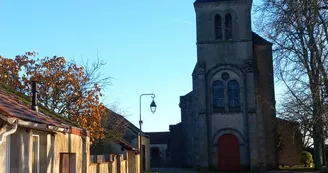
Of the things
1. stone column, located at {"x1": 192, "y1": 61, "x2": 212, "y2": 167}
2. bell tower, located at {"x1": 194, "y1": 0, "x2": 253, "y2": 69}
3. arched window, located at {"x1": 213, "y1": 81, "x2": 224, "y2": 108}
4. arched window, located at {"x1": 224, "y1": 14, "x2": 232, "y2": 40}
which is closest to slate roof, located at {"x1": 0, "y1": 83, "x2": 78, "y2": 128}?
stone column, located at {"x1": 192, "y1": 61, "x2": 212, "y2": 167}

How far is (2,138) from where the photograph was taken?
27.1ft

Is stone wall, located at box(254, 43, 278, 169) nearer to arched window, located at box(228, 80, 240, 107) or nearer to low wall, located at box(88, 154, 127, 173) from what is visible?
arched window, located at box(228, 80, 240, 107)

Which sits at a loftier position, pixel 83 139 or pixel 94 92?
pixel 94 92

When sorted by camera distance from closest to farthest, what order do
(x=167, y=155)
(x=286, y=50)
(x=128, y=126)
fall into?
(x=286, y=50)
(x=128, y=126)
(x=167, y=155)

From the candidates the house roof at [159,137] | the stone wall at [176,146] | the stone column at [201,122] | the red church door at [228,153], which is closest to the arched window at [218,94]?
the stone column at [201,122]

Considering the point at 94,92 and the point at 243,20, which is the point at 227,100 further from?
the point at 94,92

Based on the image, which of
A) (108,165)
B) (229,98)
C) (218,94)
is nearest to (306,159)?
(229,98)

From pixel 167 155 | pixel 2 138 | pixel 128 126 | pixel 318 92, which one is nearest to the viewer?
pixel 2 138

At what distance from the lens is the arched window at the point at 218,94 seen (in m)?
40.4

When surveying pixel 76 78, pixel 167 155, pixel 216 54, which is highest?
pixel 216 54

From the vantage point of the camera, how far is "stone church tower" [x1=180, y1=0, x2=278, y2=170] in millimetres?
39469

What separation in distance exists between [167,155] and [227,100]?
21.4 m

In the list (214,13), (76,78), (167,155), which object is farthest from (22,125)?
(167,155)

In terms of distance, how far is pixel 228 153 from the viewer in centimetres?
3969
